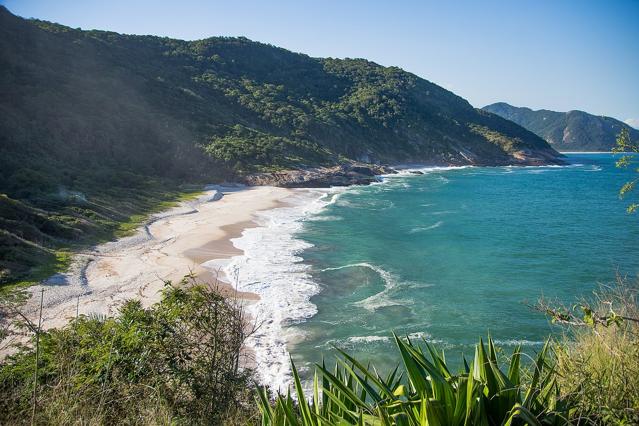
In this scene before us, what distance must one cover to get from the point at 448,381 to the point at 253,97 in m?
93.6

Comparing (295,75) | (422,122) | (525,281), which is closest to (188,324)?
(525,281)

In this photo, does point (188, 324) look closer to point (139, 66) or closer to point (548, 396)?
point (548, 396)

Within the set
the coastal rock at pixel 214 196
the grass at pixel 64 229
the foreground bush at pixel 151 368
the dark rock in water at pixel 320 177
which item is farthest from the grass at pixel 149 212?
the foreground bush at pixel 151 368

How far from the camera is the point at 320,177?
2400 inches

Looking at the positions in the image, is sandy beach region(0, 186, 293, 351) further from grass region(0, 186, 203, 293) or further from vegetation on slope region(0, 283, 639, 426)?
vegetation on slope region(0, 283, 639, 426)

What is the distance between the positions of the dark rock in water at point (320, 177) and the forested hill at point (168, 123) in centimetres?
276

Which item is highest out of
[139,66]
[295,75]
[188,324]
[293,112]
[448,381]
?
[295,75]

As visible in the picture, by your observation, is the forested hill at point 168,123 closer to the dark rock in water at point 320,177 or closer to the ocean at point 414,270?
the dark rock in water at point 320,177

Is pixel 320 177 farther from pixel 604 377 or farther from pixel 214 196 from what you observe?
pixel 604 377

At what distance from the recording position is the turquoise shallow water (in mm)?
15148

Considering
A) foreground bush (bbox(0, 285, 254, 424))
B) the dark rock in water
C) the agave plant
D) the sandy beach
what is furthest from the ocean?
the dark rock in water

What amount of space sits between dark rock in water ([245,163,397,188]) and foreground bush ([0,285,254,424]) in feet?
159

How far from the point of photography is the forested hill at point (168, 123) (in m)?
31.2

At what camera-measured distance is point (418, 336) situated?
1450 cm
